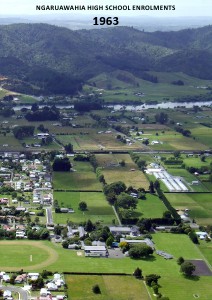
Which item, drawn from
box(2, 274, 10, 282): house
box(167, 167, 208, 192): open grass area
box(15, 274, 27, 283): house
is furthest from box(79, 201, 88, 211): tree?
box(2, 274, 10, 282): house

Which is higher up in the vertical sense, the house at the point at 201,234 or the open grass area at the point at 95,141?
the open grass area at the point at 95,141

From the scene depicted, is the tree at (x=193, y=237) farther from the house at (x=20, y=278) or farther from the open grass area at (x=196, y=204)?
the house at (x=20, y=278)

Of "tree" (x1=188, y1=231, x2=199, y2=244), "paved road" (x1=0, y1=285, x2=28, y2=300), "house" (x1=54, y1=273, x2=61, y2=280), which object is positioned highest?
"house" (x1=54, y1=273, x2=61, y2=280)

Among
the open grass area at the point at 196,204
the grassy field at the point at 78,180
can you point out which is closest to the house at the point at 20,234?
the grassy field at the point at 78,180

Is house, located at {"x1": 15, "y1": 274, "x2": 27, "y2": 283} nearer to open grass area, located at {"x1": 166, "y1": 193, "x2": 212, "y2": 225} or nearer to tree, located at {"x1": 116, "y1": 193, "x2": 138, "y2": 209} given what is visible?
tree, located at {"x1": 116, "y1": 193, "x2": 138, "y2": 209}

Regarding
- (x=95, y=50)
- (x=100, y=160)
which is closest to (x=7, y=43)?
(x=95, y=50)

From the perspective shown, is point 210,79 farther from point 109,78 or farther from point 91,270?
point 91,270
